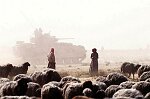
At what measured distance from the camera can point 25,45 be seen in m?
67.2

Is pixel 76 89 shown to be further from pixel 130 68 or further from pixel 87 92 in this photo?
pixel 130 68

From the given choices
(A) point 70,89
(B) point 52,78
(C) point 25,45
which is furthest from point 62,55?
(A) point 70,89

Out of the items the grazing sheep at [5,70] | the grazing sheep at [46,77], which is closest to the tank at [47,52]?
the grazing sheep at [5,70]

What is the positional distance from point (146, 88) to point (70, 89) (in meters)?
3.62

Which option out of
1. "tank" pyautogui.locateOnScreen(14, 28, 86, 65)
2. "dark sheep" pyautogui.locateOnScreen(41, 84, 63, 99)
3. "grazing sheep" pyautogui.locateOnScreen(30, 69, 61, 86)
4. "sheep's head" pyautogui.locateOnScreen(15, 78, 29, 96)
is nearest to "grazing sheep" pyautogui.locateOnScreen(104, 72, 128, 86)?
"grazing sheep" pyautogui.locateOnScreen(30, 69, 61, 86)

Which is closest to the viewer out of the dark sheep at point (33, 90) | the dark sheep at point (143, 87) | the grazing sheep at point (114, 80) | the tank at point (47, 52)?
the dark sheep at point (143, 87)

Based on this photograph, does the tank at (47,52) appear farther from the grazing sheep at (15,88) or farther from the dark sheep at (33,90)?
the dark sheep at (33,90)

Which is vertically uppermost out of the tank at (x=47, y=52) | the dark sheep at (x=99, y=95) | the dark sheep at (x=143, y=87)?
the tank at (x=47, y=52)

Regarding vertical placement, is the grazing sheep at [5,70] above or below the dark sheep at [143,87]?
above

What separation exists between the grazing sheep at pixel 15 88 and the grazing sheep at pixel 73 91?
223 cm

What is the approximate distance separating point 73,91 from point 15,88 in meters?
3.01

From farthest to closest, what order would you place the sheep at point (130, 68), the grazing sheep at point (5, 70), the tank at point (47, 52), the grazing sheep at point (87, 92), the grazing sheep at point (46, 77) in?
the tank at point (47, 52), the sheep at point (130, 68), the grazing sheep at point (5, 70), the grazing sheep at point (46, 77), the grazing sheep at point (87, 92)

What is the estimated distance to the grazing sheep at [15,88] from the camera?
55.8 feet

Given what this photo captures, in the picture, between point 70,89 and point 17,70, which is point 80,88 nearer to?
point 70,89
